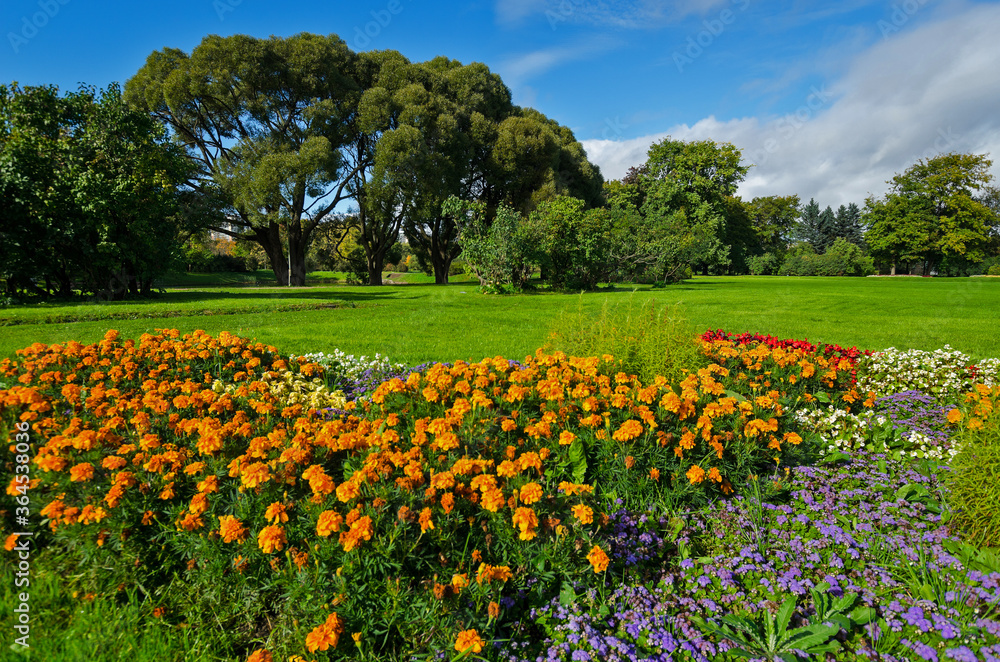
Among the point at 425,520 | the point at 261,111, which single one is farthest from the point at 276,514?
the point at 261,111

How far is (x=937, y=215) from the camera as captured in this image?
42938 mm

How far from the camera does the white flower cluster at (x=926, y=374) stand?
4473mm

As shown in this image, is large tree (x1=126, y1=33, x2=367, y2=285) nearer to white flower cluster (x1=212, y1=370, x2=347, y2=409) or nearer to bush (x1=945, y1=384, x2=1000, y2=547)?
white flower cluster (x1=212, y1=370, x2=347, y2=409)

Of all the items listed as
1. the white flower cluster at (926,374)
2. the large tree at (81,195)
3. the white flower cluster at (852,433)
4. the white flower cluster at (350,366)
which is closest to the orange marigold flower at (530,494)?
the white flower cluster at (852,433)

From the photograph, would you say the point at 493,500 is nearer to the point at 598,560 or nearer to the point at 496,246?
the point at 598,560

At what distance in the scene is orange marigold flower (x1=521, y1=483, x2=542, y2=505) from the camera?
76.9 inches

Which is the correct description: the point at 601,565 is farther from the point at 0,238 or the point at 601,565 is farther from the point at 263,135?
the point at 263,135

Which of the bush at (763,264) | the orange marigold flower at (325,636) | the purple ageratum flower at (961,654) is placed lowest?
the purple ageratum flower at (961,654)

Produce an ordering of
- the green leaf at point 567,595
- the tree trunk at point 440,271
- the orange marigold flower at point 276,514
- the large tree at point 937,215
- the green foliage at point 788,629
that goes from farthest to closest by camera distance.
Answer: the large tree at point 937,215 → the tree trunk at point 440,271 → the green leaf at point 567,595 → the orange marigold flower at point 276,514 → the green foliage at point 788,629

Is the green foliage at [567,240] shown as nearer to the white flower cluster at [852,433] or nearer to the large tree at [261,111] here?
the large tree at [261,111]

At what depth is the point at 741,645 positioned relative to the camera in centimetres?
179

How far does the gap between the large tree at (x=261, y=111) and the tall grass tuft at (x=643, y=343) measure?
2116 centimetres

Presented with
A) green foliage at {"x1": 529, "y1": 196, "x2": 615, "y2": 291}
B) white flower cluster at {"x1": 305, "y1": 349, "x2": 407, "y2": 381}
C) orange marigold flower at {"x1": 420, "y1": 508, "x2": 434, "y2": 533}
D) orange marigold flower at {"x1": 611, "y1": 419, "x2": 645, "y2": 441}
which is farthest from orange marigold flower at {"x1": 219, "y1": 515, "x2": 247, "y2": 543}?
green foliage at {"x1": 529, "y1": 196, "x2": 615, "y2": 291}

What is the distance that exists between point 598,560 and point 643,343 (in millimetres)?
2674
